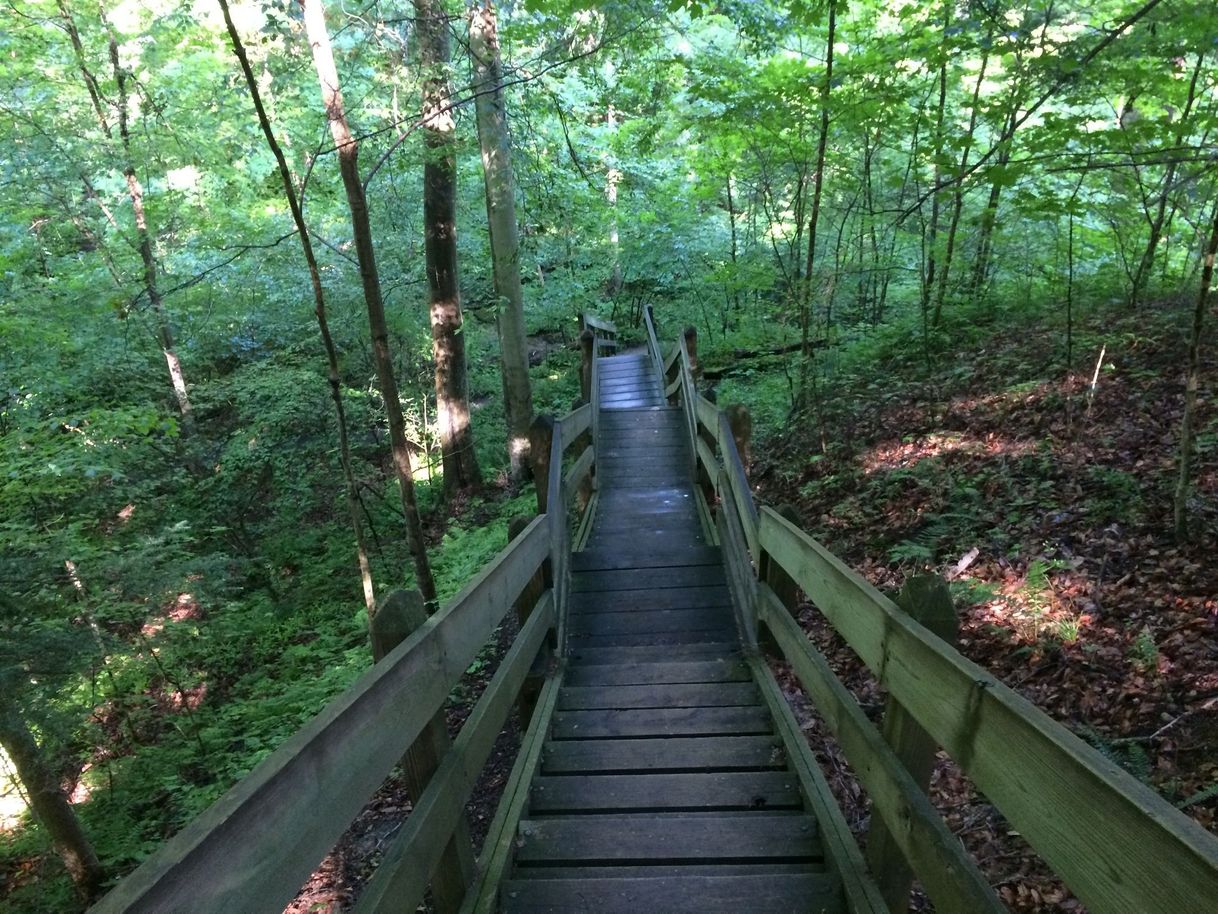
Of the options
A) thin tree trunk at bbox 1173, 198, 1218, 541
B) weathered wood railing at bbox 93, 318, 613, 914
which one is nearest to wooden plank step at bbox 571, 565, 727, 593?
weathered wood railing at bbox 93, 318, 613, 914

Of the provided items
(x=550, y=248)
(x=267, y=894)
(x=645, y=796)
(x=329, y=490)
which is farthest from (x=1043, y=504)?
(x=550, y=248)

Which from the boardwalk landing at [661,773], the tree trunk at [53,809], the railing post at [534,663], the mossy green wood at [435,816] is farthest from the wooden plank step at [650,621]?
the tree trunk at [53,809]

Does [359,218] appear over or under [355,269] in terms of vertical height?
over

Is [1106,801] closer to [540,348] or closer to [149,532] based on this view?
[149,532]

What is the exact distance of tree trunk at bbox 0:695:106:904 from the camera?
570 centimetres

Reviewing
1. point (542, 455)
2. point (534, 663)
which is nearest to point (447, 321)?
point (542, 455)

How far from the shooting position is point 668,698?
13.2 ft

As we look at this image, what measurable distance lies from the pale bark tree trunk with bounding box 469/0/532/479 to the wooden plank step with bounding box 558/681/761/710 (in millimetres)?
5199

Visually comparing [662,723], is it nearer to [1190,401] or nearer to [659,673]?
[659,673]

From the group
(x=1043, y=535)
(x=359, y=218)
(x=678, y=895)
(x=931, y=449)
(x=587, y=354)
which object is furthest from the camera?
(x=587, y=354)

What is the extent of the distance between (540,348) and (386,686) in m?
20.1

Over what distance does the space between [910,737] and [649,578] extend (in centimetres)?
380

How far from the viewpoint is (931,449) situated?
22.7 ft

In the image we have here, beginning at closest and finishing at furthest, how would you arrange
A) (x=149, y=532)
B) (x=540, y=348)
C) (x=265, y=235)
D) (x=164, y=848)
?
1. (x=164, y=848)
2. (x=149, y=532)
3. (x=265, y=235)
4. (x=540, y=348)
